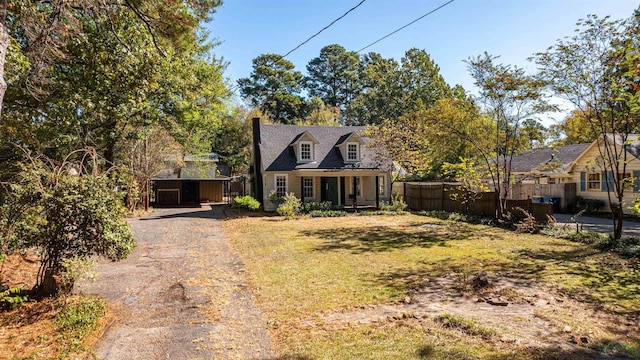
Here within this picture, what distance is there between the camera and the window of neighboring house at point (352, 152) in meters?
24.2

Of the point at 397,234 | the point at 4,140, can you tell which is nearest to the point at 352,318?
the point at 397,234

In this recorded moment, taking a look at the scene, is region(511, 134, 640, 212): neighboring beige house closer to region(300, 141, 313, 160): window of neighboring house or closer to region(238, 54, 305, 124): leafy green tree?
region(300, 141, 313, 160): window of neighboring house

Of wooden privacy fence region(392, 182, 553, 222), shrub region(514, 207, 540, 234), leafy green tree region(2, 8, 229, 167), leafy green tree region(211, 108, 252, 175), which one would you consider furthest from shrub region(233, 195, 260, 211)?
leafy green tree region(211, 108, 252, 175)

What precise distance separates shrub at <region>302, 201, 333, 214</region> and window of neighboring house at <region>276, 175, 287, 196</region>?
2.07 metres

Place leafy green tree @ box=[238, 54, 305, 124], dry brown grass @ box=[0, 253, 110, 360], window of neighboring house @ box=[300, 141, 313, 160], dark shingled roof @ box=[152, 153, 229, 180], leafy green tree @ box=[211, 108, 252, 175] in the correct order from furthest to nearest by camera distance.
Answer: leafy green tree @ box=[238, 54, 305, 124]
leafy green tree @ box=[211, 108, 252, 175]
dark shingled roof @ box=[152, 153, 229, 180]
window of neighboring house @ box=[300, 141, 313, 160]
dry brown grass @ box=[0, 253, 110, 360]

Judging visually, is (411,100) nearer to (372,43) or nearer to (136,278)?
(372,43)

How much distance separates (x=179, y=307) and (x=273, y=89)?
172ft

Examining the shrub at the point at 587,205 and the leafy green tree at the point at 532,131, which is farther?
the shrub at the point at 587,205

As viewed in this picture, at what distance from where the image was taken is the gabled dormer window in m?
23.6

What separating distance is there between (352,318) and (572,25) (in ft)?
39.1

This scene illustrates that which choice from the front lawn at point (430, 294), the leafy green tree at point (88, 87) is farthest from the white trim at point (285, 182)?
the leafy green tree at point (88, 87)

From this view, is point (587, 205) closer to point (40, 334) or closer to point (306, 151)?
point (306, 151)

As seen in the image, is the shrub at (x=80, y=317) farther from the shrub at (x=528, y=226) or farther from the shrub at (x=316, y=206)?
the shrub at (x=316, y=206)

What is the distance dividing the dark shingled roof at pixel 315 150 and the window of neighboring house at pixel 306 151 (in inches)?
19.9
